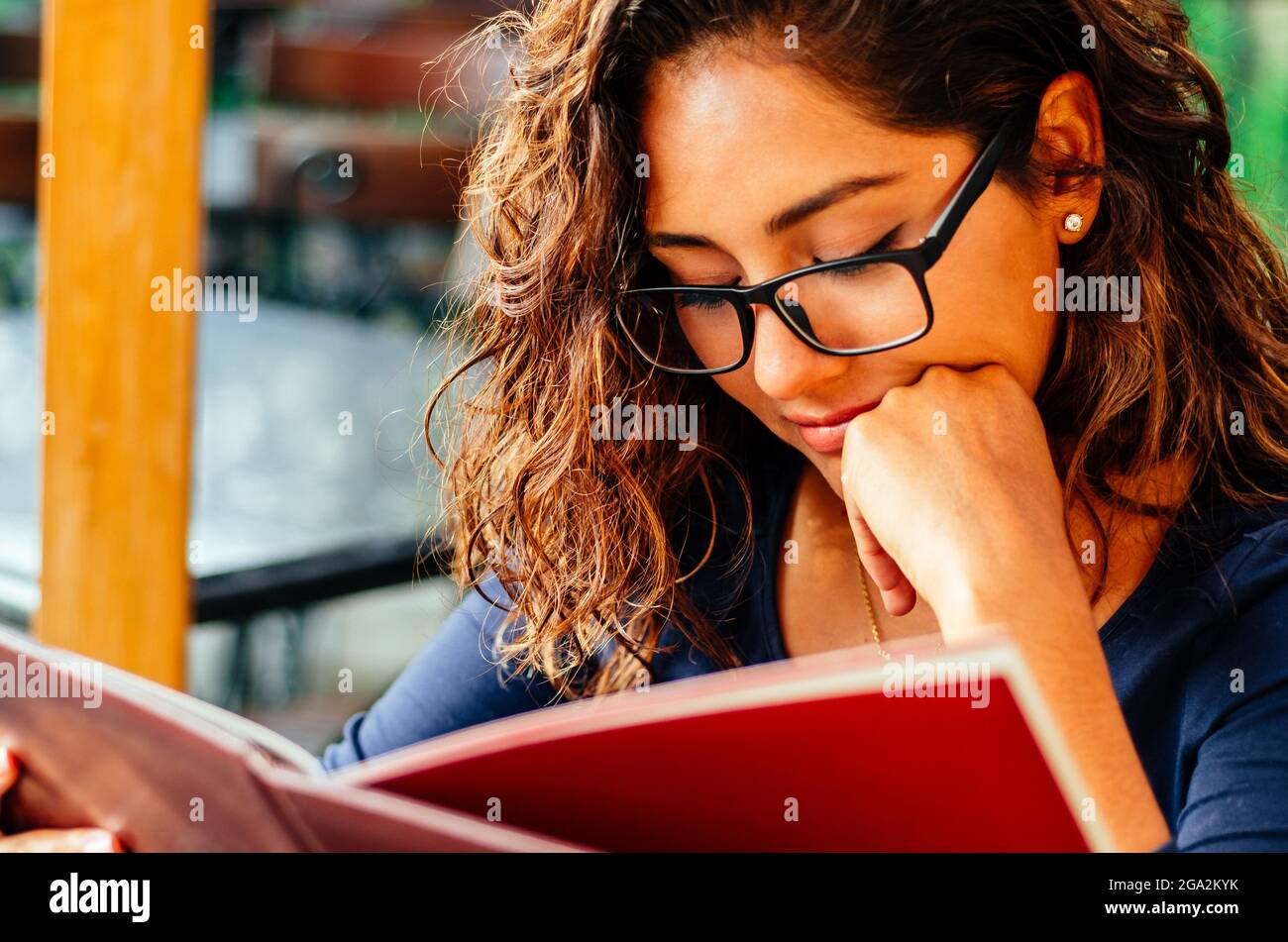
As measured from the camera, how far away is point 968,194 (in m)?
0.99

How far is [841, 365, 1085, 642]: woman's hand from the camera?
0.84m

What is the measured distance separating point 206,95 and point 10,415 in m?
1.37

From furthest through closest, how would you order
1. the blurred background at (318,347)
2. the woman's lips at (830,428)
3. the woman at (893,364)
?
the blurred background at (318,347) → the woman's lips at (830,428) → the woman at (893,364)

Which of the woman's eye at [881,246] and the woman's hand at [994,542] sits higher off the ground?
the woman's eye at [881,246]

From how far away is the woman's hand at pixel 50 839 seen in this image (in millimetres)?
782

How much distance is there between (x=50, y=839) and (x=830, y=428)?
2.10 ft

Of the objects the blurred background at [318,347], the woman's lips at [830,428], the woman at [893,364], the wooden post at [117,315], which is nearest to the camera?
the woman at [893,364]

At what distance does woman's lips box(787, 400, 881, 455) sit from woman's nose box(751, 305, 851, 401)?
0.04 metres

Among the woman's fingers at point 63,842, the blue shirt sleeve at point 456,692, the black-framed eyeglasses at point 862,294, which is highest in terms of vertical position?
the black-framed eyeglasses at point 862,294

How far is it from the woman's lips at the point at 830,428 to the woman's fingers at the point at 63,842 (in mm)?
600

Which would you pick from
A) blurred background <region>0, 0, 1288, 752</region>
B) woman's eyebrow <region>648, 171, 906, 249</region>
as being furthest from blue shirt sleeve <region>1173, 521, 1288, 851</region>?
blurred background <region>0, 0, 1288, 752</region>
